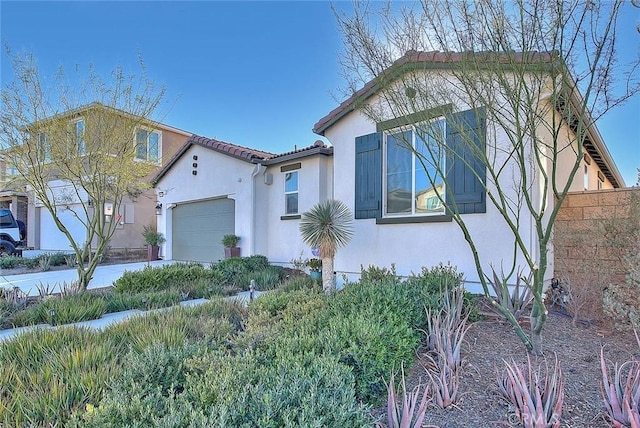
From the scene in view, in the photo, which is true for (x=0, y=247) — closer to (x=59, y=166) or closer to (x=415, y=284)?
(x=59, y=166)

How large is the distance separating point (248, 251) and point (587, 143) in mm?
10689

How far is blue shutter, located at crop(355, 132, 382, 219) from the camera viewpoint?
27.3 feet

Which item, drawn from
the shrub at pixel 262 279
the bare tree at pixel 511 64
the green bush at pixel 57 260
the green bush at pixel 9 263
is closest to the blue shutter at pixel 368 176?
the shrub at pixel 262 279

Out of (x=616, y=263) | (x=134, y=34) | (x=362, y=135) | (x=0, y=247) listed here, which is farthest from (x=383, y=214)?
(x=0, y=247)

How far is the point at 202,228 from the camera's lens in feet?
49.1

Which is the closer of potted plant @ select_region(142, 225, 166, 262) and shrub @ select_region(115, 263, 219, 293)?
shrub @ select_region(115, 263, 219, 293)

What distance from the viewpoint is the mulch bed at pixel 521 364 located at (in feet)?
9.34

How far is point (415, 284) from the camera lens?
5.41m

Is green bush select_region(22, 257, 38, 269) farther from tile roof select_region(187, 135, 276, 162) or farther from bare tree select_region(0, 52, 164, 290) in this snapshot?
tile roof select_region(187, 135, 276, 162)

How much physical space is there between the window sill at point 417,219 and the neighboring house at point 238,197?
314cm

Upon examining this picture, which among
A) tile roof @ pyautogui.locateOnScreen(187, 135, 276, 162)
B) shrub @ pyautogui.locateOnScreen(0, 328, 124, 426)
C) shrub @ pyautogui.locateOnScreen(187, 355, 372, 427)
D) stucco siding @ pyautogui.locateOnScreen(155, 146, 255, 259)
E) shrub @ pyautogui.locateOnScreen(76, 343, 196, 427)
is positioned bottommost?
shrub @ pyautogui.locateOnScreen(0, 328, 124, 426)

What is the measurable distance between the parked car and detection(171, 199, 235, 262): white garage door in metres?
8.04

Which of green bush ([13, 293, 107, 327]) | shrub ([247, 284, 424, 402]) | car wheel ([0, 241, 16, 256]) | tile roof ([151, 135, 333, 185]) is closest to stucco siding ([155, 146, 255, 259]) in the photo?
tile roof ([151, 135, 333, 185])

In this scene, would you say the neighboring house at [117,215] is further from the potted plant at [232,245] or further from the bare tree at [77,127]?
the bare tree at [77,127]
